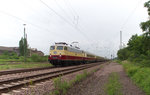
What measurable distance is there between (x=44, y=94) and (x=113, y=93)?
2698 mm

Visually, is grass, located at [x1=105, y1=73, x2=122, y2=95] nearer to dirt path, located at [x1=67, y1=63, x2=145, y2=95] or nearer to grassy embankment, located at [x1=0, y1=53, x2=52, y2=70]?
dirt path, located at [x1=67, y1=63, x2=145, y2=95]

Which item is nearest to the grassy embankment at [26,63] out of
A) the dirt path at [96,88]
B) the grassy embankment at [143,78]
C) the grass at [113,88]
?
the dirt path at [96,88]

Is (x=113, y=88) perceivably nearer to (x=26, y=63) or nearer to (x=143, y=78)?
(x=143, y=78)

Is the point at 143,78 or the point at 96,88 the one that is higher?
the point at 143,78

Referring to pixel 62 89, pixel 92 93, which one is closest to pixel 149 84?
pixel 92 93

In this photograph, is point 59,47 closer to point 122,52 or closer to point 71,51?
point 71,51

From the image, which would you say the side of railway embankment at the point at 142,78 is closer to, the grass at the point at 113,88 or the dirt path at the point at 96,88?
the dirt path at the point at 96,88

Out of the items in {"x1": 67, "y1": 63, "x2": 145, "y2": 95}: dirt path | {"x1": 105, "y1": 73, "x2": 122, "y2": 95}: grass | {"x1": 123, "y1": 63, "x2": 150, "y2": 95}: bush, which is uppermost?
{"x1": 123, "y1": 63, "x2": 150, "y2": 95}: bush

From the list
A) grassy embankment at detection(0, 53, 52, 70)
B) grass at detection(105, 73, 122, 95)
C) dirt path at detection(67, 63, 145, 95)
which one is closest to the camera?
grass at detection(105, 73, 122, 95)

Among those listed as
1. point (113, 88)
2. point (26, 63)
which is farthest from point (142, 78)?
point (26, 63)

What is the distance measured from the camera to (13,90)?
6.95m

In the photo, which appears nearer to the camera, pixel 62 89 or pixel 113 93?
pixel 113 93

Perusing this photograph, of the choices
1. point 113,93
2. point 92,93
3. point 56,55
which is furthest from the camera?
point 56,55

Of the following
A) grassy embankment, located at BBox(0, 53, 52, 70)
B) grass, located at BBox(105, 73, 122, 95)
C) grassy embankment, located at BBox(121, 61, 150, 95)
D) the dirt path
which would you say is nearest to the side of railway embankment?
grassy embankment, located at BBox(121, 61, 150, 95)
